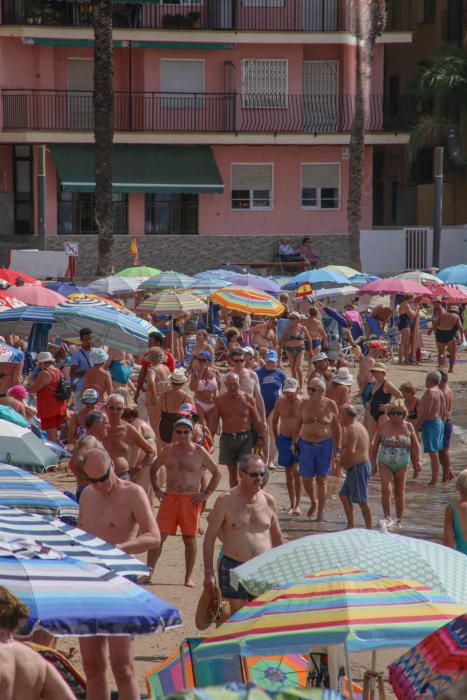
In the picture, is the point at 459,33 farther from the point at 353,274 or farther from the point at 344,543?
the point at 344,543

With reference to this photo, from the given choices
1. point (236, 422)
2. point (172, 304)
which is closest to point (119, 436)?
point (236, 422)

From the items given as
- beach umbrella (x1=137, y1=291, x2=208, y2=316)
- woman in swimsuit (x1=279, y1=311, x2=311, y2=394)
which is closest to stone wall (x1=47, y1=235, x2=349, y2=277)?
beach umbrella (x1=137, y1=291, x2=208, y2=316)

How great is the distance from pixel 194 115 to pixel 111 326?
24.0m

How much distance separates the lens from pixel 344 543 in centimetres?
672

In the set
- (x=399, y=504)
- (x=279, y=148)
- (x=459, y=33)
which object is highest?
(x=459, y=33)

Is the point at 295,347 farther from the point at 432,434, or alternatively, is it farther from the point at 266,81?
the point at 266,81

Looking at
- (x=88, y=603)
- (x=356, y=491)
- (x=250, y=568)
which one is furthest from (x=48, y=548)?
(x=356, y=491)

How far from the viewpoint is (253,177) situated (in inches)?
1576

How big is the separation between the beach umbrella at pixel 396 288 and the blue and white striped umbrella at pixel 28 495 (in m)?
18.2

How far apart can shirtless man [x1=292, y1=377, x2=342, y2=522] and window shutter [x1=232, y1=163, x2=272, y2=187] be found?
2716 centimetres

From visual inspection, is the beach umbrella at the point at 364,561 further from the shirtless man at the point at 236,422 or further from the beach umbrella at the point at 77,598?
the shirtless man at the point at 236,422

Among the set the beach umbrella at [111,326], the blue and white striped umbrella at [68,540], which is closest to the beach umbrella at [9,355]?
the beach umbrella at [111,326]

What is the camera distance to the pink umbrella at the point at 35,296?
1877cm

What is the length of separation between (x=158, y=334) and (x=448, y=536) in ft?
24.6
